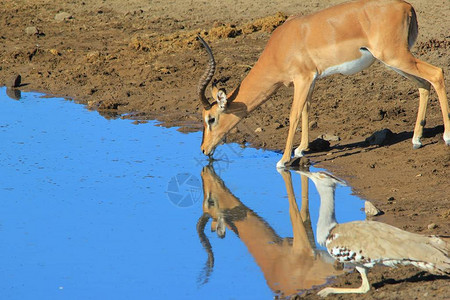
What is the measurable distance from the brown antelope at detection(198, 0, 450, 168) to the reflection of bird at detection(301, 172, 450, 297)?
345cm

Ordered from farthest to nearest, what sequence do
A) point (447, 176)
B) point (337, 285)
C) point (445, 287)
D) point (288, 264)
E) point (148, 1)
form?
point (148, 1) < point (447, 176) < point (288, 264) < point (337, 285) < point (445, 287)

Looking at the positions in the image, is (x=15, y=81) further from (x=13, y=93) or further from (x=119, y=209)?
(x=119, y=209)

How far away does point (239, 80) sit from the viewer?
12531mm

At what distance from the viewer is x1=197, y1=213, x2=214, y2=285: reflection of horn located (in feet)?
20.5

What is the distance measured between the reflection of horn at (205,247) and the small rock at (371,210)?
1502 millimetres

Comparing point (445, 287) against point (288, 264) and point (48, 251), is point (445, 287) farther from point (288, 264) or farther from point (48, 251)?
point (48, 251)

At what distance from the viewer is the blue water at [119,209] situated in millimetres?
6223

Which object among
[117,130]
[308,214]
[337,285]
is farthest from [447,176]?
[117,130]

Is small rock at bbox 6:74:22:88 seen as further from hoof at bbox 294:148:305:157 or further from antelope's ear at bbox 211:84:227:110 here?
hoof at bbox 294:148:305:157

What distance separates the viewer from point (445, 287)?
537cm

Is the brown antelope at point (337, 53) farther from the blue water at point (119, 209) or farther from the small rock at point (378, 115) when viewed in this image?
the small rock at point (378, 115)

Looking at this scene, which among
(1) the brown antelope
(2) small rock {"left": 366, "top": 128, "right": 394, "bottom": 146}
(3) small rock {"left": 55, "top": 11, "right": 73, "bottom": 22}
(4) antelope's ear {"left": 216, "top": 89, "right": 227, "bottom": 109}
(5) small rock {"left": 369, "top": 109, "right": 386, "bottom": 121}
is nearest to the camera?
(1) the brown antelope

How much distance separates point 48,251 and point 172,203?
1.61 meters

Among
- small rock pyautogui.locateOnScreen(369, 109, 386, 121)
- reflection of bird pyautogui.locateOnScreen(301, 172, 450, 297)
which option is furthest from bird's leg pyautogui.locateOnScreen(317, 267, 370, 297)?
small rock pyautogui.locateOnScreen(369, 109, 386, 121)
